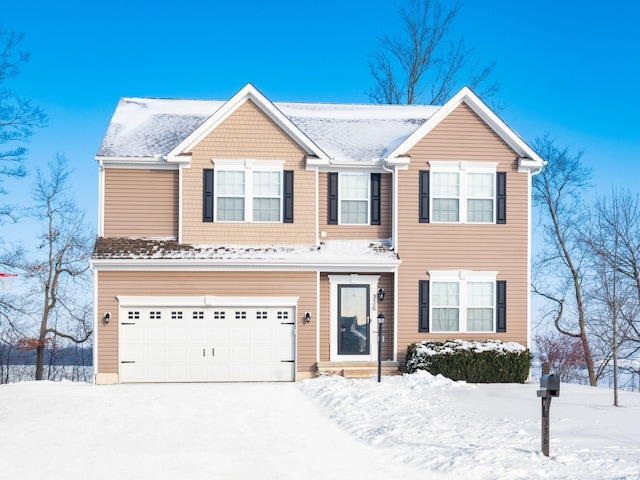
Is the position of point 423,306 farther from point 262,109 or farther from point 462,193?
point 262,109

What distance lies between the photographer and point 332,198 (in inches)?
914

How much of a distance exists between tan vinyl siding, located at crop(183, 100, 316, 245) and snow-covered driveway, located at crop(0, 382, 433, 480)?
4.85 meters

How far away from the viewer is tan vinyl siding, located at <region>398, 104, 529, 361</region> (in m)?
22.9

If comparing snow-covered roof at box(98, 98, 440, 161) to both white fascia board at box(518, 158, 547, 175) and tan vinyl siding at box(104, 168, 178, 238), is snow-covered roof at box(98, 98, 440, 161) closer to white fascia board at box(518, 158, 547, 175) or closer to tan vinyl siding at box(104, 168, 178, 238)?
tan vinyl siding at box(104, 168, 178, 238)

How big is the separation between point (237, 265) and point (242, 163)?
3.11 m

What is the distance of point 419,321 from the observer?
74.8 ft

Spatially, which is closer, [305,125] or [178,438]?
[178,438]

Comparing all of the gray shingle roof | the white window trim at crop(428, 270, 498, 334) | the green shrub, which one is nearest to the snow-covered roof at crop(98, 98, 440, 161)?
the gray shingle roof

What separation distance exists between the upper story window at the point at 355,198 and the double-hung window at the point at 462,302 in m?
2.61

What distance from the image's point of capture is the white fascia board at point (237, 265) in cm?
2148

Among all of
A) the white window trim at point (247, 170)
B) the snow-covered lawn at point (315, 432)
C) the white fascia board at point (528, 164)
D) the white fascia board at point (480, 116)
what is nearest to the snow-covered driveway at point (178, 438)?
the snow-covered lawn at point (315, 432)

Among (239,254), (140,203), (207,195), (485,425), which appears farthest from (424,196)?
(485,425)

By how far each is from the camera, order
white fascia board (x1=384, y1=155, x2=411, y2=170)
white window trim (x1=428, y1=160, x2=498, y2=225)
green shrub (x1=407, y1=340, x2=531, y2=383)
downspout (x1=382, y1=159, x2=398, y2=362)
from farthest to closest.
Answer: white window trim (x1=428, y1=160, x2=498, y2=225), white fascia board (x1=384, y1=155, x2=411, y2=170), downspout (x1=382, y1=159, x2=398, y2=362), green shrub (x1=407, y1=340, x2=531, y2=383)

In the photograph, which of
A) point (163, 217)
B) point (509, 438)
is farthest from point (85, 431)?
point (163, 217)
